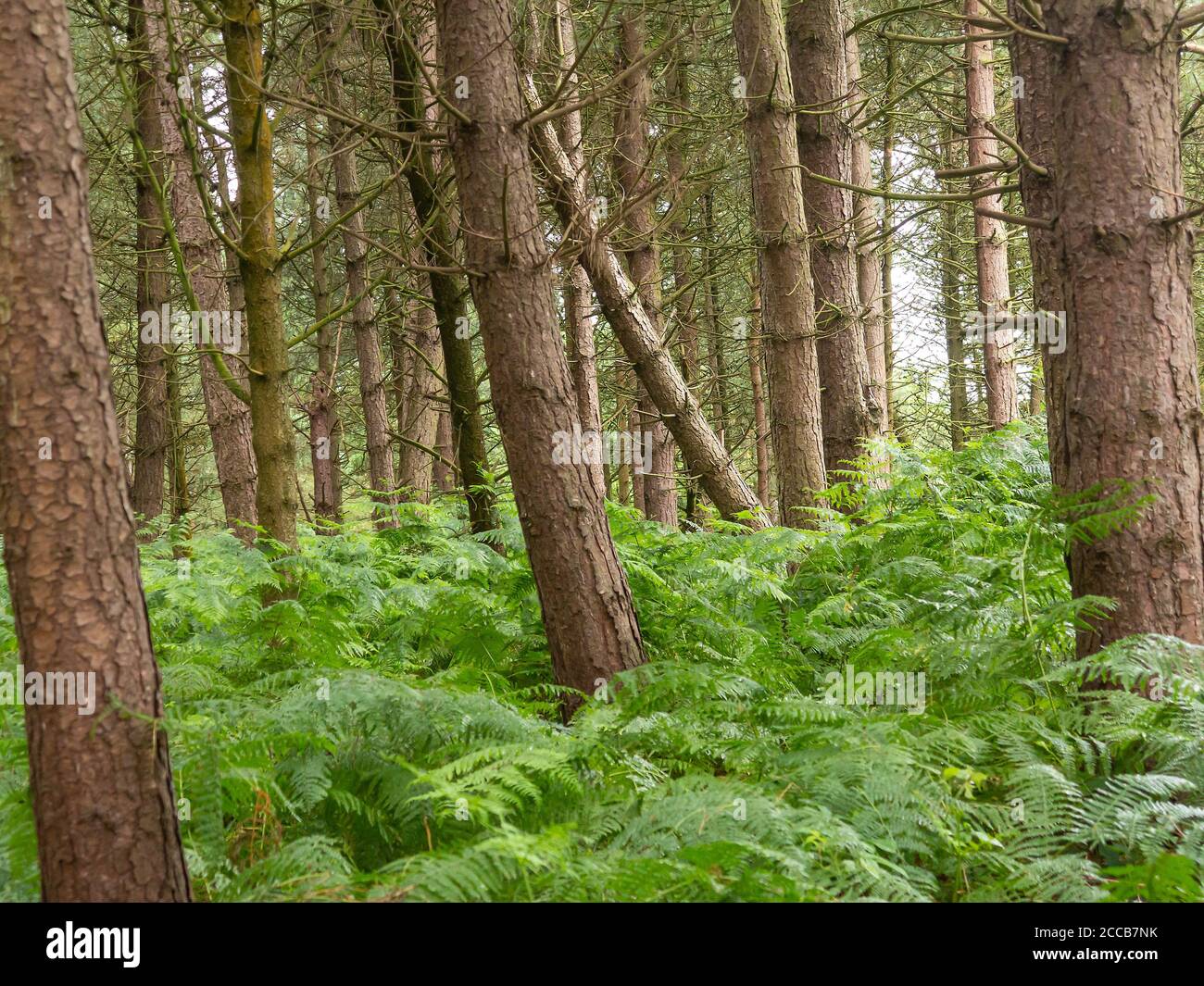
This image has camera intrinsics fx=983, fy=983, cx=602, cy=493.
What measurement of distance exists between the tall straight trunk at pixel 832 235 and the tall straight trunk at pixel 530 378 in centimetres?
446

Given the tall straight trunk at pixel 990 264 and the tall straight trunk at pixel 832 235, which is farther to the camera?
the tall straight trunk at pixel 990 264

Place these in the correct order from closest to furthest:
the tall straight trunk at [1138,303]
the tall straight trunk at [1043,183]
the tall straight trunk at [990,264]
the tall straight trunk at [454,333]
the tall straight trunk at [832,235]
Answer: the tall straight trunk at [1138,303], the tall straight trunk at [1043,183], the tall straight trunk at [454,333], the tall straight trunk at [832,235], the tall straight trunk at [990,264]

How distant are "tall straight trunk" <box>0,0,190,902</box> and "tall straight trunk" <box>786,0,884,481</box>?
6.97 m

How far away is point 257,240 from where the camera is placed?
603 centimetres

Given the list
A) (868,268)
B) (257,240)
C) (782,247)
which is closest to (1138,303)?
(782,247)

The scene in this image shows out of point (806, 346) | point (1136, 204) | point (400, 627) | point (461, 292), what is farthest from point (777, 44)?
point (400, 627)

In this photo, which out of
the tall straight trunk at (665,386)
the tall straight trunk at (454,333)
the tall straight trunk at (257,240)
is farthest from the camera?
the tall straight trunk at (665,386)

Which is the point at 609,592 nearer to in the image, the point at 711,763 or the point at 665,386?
the point at 711,763

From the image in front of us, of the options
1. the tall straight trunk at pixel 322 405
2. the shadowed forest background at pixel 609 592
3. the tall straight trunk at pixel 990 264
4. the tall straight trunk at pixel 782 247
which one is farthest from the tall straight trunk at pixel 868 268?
the tall straight trunk at pixel 322 405

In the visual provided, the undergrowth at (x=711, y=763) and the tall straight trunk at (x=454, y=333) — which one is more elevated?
the tall straight trunk at (x=454, y=333)

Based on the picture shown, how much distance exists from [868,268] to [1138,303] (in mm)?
13460

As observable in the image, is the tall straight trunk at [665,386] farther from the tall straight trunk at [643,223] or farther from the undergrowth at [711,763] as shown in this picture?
the undergrowth at [711,763]

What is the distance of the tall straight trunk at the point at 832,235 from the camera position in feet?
28.7
